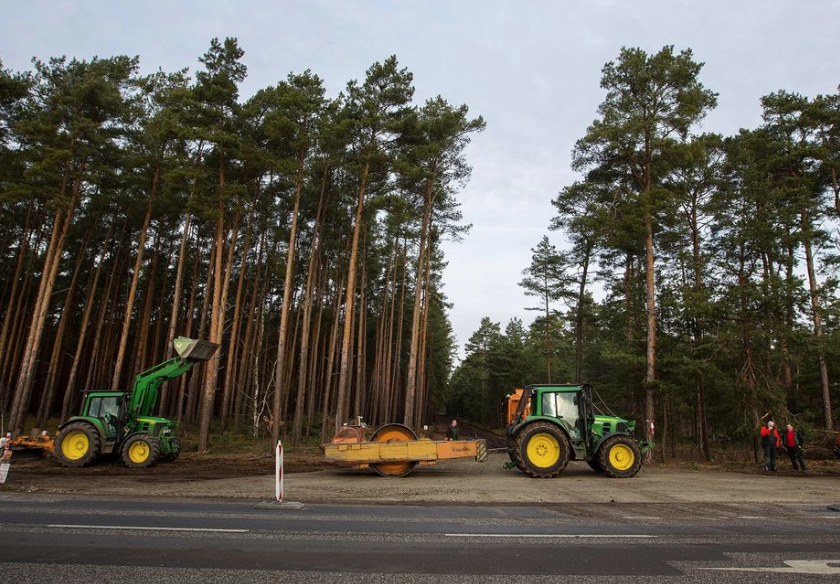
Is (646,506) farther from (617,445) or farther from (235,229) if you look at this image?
(235,229)

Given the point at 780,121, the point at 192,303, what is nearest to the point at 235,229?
the point at 192,303

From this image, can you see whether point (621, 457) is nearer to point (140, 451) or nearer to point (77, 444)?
point (140, 451)

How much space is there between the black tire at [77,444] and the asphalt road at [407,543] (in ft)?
21.5

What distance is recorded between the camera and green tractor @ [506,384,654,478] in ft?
44.0

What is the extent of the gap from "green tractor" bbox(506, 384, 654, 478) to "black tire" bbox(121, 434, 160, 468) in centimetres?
1095

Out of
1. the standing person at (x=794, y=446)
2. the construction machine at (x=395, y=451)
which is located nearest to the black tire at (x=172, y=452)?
the construction machine at (x=395, y=451)

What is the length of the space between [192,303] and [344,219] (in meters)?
10.6

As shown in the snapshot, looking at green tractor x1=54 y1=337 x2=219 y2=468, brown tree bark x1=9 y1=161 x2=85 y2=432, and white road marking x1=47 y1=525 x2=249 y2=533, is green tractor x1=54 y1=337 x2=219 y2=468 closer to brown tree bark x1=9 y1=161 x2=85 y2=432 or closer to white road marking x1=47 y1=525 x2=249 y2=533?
brown tree bark x1=9 y1=161 x2=85 y2=432

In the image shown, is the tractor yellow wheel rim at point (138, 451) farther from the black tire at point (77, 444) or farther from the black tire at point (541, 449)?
the black tire at point (541, 449)

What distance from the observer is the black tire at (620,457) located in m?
13.4

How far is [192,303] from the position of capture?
29.3 metres

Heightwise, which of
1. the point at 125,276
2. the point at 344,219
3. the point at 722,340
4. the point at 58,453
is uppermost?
the point at 344,219

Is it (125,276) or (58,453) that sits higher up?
(125,276)

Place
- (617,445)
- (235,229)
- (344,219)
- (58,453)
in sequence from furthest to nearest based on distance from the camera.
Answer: (344,219)
(235,229)
(58,453)
(617,445)
